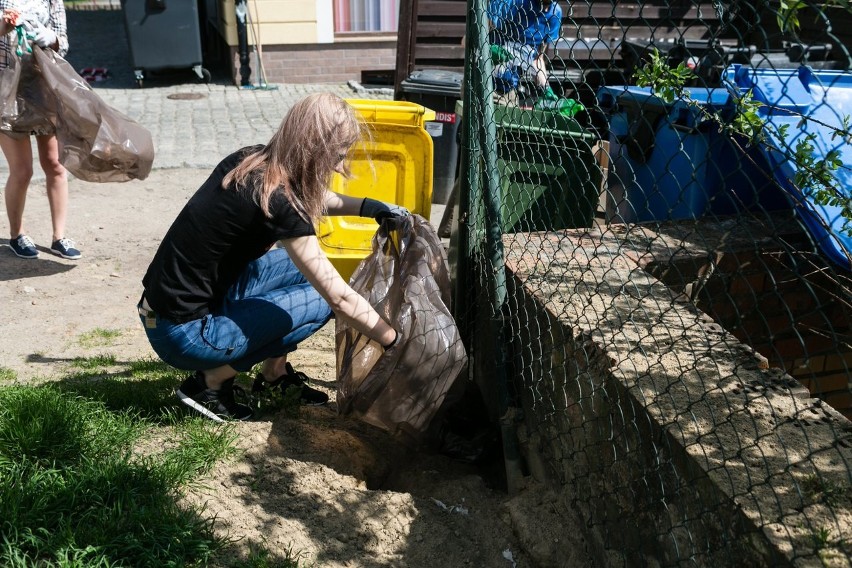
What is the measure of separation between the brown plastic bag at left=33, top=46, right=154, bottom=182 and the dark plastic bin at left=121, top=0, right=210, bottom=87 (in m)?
6.01

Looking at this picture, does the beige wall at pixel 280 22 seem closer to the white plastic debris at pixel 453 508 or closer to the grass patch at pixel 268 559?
the white plastic debris at pixel 453 508

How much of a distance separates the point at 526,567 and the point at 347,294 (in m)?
1.06

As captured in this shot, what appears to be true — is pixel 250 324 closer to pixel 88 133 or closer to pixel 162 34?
pixel 88 133

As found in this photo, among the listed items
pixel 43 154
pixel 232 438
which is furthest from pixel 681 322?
pixel 43 154

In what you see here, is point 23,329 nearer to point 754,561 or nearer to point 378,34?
point 754,561

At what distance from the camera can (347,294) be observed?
2.82m

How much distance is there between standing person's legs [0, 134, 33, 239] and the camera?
4738 mm

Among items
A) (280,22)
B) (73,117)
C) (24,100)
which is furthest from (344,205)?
(280,22)

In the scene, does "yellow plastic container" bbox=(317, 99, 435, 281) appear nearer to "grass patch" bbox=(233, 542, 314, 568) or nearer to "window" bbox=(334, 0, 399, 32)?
"grass patch" bbox=(233, 542, 314, 568)

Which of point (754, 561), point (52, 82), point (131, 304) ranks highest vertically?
point (52, 82)

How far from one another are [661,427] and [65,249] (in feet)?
13.6

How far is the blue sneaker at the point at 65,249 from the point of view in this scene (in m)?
5.05

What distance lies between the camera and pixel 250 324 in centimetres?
309

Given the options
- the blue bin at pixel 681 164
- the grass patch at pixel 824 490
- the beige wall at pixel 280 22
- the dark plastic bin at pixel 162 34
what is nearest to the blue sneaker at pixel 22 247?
the blue bin at pixel 681 164
